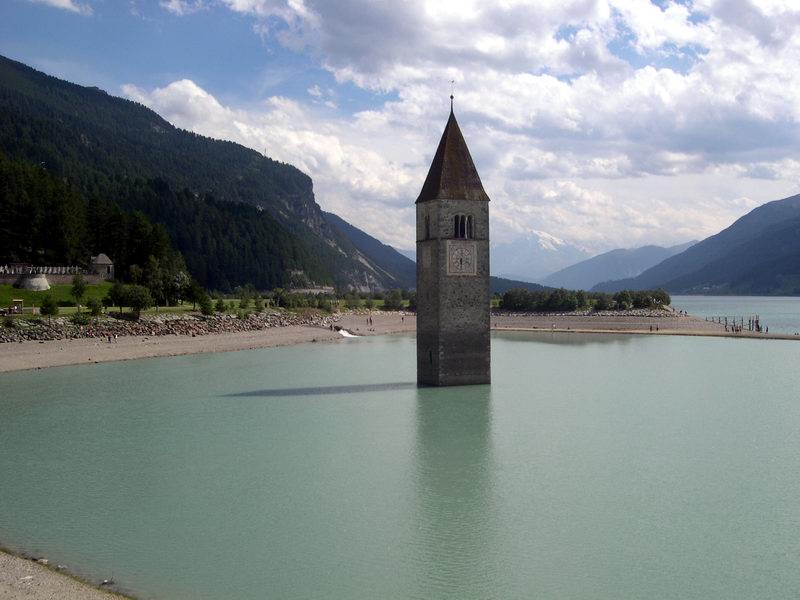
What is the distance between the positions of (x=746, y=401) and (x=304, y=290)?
127167 millimetres

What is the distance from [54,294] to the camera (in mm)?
71250

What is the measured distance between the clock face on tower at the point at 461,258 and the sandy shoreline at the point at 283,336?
92.5 feet

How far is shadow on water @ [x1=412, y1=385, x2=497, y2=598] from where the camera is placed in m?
16.2

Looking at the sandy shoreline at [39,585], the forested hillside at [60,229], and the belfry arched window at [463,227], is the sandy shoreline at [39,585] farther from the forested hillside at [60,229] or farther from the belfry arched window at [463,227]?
the forested hillside at [60,229]

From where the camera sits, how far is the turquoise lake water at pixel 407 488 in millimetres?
16219

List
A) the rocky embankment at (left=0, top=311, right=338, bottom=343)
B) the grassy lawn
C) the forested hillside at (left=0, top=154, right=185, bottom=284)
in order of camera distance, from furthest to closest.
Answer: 1. the forested hillside at (left=0, top=154, right=185, bottom=284)
2. the grassy lawn
3. the rocky embankment at (left=0, top=311, right=338, bottom=343)

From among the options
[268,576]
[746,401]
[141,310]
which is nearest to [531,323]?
[141,310]

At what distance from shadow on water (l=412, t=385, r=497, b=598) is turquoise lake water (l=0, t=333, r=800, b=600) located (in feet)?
0.23

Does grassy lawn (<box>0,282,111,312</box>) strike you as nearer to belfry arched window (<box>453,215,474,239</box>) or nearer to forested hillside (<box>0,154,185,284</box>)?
forested hillside (<box>0,154,185,284</box>)

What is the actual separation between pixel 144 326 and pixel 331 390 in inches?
1224

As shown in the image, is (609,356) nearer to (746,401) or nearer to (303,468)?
(746,401)

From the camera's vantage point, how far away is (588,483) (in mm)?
23078

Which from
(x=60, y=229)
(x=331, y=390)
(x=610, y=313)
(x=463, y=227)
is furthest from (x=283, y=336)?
(x=610, y=313)

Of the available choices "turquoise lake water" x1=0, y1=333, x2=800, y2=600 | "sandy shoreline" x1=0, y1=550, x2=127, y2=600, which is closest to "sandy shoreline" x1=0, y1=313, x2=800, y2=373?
"turquoise lake water" x1=0, y1=333, x2=800, y2=600
